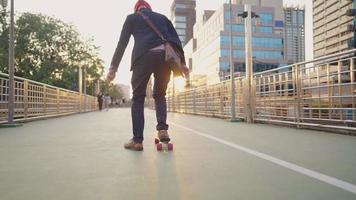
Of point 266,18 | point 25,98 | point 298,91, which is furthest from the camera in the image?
point 266,18

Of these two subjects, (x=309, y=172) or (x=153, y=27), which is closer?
(x=309, y=172)

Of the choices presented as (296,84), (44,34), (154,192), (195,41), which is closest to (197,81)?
(195,41)

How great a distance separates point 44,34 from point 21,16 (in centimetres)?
386

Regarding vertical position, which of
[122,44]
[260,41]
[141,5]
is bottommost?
[122,44]

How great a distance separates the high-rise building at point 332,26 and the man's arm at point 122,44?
327ft

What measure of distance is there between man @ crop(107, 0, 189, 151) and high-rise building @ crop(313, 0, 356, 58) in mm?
99345

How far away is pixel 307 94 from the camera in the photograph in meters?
9.21

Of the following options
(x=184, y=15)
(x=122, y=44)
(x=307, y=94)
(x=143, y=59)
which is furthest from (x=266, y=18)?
(x=143, y=59)

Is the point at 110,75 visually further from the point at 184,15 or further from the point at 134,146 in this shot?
the point at 184,15

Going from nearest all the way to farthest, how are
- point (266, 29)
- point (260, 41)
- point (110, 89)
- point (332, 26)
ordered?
point (260, 41)
point (266, 29)
point (110, 89)
point (332, 26)

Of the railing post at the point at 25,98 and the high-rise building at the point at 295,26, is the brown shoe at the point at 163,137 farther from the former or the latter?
the high-rise building at the point at 295,26

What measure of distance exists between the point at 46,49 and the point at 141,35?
57.4 meters

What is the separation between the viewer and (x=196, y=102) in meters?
22.5

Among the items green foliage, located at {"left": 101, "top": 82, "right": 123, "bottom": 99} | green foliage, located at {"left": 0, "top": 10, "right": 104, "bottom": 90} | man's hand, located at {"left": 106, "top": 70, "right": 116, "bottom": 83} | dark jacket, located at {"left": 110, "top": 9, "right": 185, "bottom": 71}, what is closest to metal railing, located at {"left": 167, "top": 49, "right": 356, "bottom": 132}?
dark jacket, located at {"left": 110, "top": 9, "right": 185, "bottom": 71}
